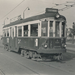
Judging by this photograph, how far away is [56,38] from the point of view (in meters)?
11.7

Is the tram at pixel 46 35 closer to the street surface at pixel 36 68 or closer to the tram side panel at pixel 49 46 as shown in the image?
the tram side panel at pixel 49 46

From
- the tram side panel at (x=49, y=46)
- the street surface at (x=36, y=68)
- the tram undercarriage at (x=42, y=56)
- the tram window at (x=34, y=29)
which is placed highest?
the tram window at (x=34, y=29)

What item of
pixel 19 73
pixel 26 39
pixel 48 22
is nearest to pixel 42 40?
pixel 48 22

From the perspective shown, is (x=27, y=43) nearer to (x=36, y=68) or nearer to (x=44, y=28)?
(x=44, y=28)

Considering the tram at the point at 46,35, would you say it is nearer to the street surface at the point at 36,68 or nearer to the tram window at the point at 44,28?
the tram window at the point at 44,28

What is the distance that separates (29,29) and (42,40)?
1904mm

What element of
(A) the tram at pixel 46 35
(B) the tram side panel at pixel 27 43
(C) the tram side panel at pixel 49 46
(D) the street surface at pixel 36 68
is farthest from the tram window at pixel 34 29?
(D) the street surface at pixel 36 68

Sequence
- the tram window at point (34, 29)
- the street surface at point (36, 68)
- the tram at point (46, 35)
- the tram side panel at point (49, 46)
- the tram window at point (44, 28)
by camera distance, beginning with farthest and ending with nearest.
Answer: the tram window at point (34, 29) < the tram window at point (44, 28) < the tram at point (46, 35) < the tram side panel at point (49, 46) < the street surface at point (36, 68)

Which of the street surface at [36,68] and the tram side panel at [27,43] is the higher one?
the tram side panel at [27,43]

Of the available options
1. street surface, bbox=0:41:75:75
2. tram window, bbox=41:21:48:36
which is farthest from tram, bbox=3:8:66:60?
street surface, bbox=0:41:75:75

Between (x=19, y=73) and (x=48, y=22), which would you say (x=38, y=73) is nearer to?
(x=19, y=73)

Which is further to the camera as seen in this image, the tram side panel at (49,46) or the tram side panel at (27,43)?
the tram side panel at (27,43)

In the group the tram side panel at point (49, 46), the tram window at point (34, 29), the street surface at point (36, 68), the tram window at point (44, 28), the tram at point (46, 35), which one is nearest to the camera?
the street surface at point (36, 68)

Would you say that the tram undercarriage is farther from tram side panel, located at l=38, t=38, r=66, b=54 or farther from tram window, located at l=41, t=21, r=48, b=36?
tram window, located at l=41, t=21, r=48, b=36
